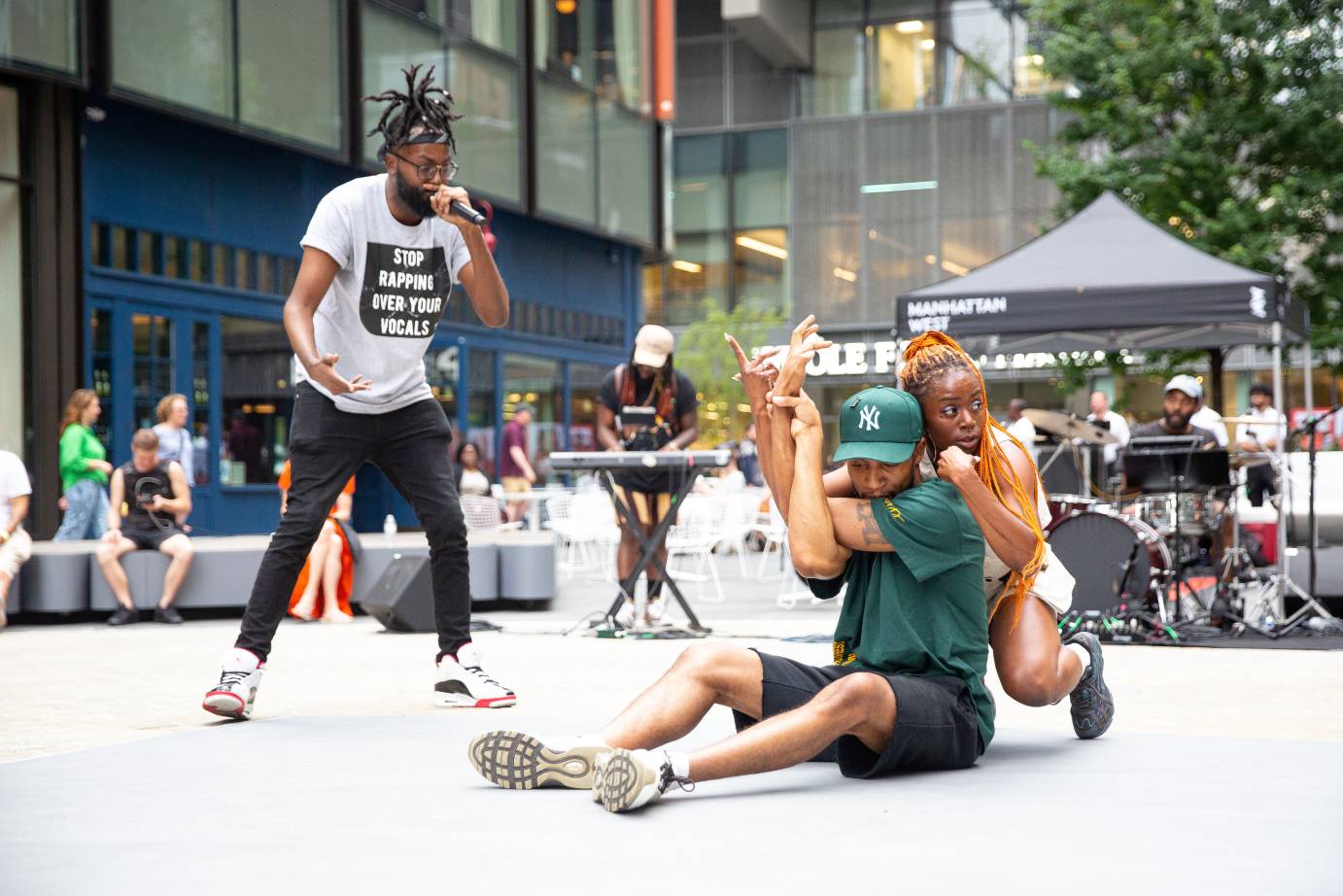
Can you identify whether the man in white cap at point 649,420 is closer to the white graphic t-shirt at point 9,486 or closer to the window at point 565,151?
the white graphic t-shirt at point 9,486

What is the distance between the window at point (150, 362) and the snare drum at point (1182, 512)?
392 inches

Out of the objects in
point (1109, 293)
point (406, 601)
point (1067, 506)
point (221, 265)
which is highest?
point (221, 265)

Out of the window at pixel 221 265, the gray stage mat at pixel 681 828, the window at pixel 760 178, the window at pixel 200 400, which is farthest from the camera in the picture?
the window at pixel 760 178

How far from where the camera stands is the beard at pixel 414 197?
548 centimetres

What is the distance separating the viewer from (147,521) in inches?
440

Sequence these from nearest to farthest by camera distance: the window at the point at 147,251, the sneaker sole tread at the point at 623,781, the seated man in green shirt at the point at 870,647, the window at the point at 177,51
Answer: the sneaker sole tread at the point at 623,781 → the seated man in green shirt at the point at 870,647 → the window at the point at 177,51 → the window at the point at 147,251

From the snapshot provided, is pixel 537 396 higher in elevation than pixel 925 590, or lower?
higher

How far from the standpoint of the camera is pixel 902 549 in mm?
3715

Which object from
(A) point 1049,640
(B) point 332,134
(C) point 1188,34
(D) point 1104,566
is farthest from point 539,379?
(A) point 1049,640

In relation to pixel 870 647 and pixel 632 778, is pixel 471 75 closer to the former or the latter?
pixel 870 647

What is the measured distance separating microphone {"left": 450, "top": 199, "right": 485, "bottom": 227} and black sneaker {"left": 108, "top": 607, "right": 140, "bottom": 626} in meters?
6.67

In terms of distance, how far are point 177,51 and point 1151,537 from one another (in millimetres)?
10603

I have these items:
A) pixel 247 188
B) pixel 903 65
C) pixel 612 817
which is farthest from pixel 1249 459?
pixel 903 65

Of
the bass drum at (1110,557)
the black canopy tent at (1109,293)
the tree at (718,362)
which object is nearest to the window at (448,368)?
the tree at (718,362)
